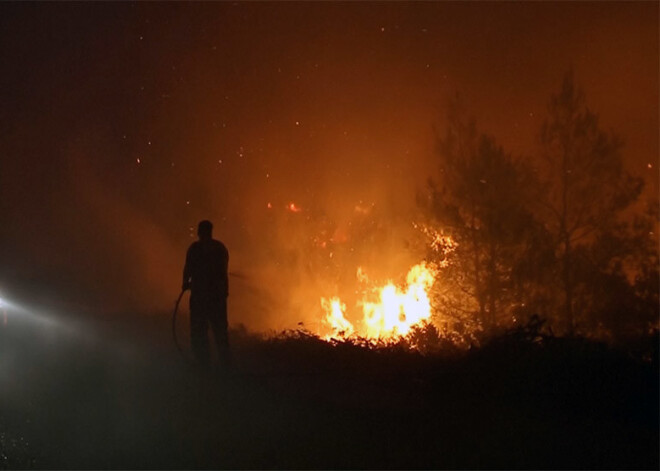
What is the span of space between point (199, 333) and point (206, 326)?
147 millimetres

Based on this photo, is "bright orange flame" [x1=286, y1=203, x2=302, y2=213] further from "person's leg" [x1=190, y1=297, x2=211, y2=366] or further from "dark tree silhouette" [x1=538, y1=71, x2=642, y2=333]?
"person's leg" [x1=190, y1=297, x2=211, y2=366]

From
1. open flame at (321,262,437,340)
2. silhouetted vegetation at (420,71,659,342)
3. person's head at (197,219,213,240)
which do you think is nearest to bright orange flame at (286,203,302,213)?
open flame at (321,262,437,340)

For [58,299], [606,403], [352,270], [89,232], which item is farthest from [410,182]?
[606,403]

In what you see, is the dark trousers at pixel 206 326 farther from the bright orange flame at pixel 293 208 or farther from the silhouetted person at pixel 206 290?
the bright orange flame at pixel 293 208

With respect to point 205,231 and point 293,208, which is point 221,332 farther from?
point 293,208

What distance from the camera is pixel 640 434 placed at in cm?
733

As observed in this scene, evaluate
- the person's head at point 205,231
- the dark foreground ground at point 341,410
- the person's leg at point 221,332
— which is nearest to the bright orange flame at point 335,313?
the dark foreground ground at point 341,410

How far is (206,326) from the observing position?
10.8m

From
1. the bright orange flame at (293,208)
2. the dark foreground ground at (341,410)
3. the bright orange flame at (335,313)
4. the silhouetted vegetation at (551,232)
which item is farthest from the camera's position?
the bright orange flame at (293,208)

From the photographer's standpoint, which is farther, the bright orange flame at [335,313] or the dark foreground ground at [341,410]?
the bright orange flame at [335,313]

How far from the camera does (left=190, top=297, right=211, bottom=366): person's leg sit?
1073cm

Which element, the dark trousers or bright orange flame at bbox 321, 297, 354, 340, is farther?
bright orange flame at bbox 321, 297, 354, 340

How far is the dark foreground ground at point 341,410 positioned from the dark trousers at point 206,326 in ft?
0.97

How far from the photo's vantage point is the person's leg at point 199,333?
35.2 feet
